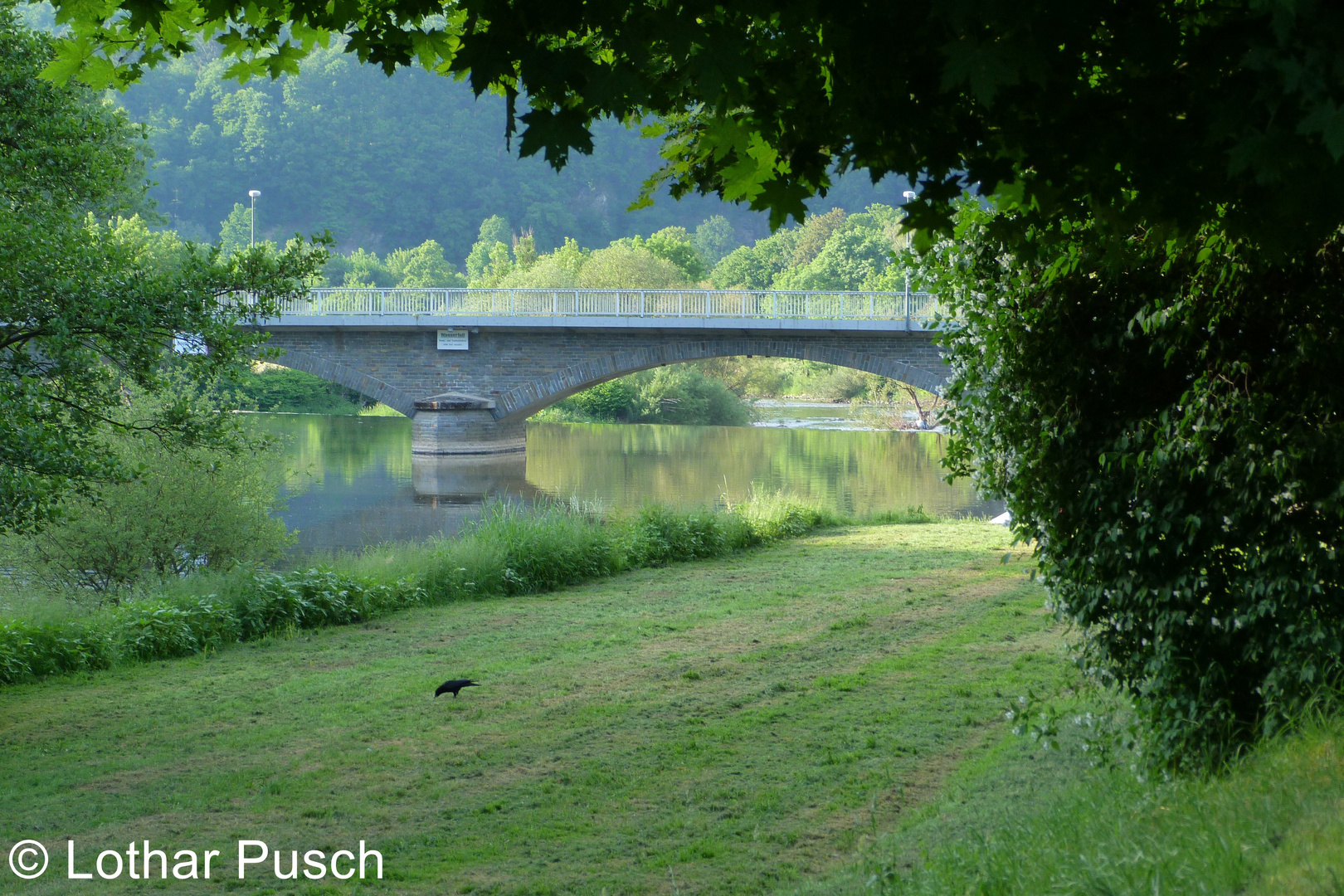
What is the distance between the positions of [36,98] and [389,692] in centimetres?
494

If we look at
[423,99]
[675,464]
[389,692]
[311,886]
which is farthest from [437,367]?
[423,99]

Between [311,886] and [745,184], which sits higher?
[745,184]

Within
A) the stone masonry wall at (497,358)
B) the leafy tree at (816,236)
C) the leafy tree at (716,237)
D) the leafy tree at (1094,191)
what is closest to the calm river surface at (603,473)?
the stone masonry wall at (497,358)

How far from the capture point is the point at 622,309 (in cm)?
3152

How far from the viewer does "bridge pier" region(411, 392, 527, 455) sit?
3172cm

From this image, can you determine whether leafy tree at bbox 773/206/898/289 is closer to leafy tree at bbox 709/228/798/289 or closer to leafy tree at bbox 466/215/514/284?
leafy tree at bbox 709/228/798/289

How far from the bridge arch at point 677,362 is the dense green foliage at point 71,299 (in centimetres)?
2058

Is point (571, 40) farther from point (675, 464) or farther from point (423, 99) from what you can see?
point (423, 99)

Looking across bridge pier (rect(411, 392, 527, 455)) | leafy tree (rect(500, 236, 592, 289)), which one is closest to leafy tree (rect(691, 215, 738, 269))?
leafy tree (rect(500, 236, 592, 289))

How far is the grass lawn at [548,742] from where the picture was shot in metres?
4.31

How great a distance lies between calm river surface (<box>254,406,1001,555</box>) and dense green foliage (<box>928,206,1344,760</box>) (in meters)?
14.1

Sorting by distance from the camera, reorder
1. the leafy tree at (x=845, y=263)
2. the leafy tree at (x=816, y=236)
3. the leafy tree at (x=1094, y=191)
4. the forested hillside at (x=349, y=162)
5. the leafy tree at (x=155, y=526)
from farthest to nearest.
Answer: the leafy tree at (x=816, y=236) → the forested hillside at (x=349, y=162) → the leafy tree at (x=845, y=263) → the leafy tree at (x=155, y=526) → the leafy tree at (x=1094, y=191)

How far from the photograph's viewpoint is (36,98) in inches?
315

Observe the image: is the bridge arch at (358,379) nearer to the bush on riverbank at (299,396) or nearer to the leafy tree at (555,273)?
the leafy tree at (555,273)
